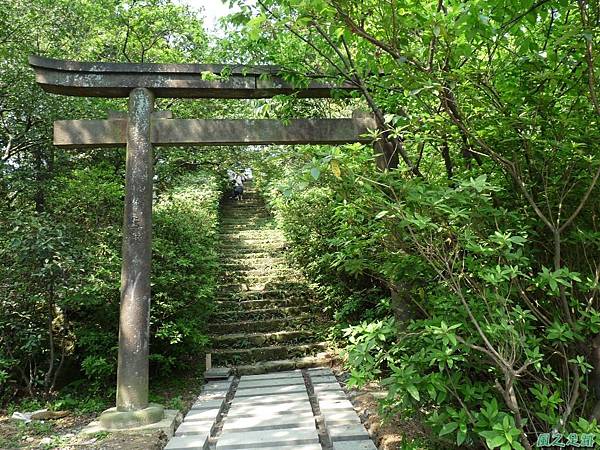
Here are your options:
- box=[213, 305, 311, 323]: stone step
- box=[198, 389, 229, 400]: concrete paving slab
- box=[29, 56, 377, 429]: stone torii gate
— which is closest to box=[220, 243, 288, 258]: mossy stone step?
box=[213, 305, 311, 323]: stone step

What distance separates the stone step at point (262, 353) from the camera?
21.1 ft

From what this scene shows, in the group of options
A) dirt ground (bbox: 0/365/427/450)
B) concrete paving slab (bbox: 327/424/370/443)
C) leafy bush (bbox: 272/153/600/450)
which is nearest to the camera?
leafy bush (bbox: 272/153/600/450)

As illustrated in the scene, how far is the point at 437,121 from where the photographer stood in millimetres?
2492

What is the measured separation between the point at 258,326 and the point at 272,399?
2457 millimetres

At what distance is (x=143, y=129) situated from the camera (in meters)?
4.52

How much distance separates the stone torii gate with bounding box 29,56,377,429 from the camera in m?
4.23

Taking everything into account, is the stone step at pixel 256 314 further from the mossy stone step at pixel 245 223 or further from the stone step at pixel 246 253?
the mossy stone step at pixel 245 223

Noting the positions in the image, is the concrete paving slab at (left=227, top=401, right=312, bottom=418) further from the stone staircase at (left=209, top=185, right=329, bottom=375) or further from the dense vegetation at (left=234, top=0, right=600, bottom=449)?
the dense vegetation at (left=234, top=0, right=600, bottom=449)

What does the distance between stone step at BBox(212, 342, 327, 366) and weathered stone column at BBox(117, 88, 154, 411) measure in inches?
90.0

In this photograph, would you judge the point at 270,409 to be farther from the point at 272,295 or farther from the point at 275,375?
the point at 272,295

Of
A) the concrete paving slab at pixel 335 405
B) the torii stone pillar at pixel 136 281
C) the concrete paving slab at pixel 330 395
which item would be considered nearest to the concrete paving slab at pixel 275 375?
the concrete paving slab at pixel 330 395

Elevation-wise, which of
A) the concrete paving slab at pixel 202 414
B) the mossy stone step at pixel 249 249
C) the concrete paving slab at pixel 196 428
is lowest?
the concrete paving slab at pixel 202 414

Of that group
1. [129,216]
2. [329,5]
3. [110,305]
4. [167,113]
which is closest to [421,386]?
[329,5]

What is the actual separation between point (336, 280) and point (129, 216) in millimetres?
3586
